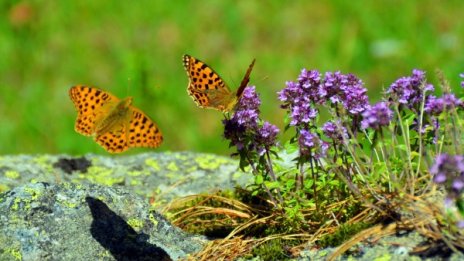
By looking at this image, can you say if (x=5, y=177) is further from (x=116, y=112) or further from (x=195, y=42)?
(x=195, y=42)

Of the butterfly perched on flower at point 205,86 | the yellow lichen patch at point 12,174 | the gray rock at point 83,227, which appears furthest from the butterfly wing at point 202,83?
the yellow lichen patch at point 12,174

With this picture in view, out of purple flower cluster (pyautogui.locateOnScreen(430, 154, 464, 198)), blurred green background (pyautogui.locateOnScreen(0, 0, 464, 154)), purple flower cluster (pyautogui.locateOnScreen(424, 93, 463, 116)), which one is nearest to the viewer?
purple flower cluster (pyautogui.locateOnScreen(430, 154, 464, 198))

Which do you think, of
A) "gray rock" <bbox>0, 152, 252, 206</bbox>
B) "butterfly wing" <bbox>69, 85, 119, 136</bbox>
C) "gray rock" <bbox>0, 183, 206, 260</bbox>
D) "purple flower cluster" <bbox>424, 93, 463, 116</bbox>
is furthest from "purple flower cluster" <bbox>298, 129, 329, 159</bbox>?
"butterfly wing" <bbox>69, 85, 119, 136</bbox>

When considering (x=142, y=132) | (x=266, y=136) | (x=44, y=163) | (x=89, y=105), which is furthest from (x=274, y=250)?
(x=44, y=163)

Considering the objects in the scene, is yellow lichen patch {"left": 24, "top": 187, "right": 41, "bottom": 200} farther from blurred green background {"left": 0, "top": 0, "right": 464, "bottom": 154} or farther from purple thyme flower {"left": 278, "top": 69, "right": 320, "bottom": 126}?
blurred green background {"left": 0, "top": 0, "right": 464, "bottom": 154}

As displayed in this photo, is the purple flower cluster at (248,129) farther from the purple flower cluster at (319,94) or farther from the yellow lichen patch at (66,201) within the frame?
the yellow lichen patch at (66,201)

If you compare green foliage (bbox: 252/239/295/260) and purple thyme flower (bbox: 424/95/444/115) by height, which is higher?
purple thyme flower (bbox: 424/95/444/115)

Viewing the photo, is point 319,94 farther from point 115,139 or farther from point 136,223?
point 115,139
